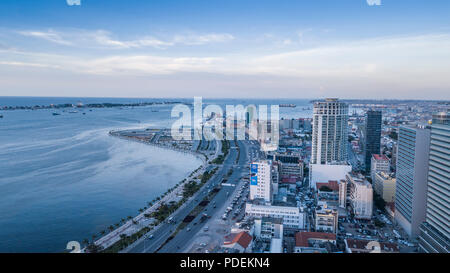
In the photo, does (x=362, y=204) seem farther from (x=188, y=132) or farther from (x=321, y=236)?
(x=188, y=132)

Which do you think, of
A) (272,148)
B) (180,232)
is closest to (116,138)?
(272,148)

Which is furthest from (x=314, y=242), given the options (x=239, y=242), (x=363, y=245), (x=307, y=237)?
(x=239, y=242)

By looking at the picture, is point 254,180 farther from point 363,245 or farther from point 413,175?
point 413,175

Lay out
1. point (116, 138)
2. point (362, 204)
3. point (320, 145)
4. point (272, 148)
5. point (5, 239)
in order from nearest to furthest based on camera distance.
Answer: point (5, 239) → point (362, 204) → point (320, 145) → point (272, 148) → point (116, 138)

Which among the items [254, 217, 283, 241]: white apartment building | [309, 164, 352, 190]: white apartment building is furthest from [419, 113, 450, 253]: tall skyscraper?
[309, 164, 352, 190]: white apartment building

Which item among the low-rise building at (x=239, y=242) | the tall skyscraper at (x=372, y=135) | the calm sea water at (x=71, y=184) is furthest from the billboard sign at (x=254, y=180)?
the tall skyscraper at (x=372, y=135)

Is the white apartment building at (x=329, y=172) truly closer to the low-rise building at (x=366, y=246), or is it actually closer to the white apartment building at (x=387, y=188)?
the white apartment building at (x=387, y=188)
